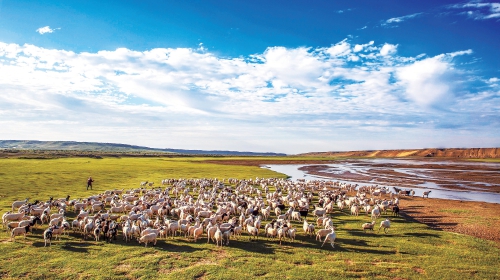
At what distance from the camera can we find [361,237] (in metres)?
16.3

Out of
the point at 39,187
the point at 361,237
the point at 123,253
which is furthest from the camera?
the point at 39,187

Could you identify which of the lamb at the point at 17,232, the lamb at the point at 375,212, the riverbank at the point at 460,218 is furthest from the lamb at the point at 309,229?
the lamb at the point at 17,232

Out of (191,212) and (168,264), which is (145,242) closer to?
(168,264)

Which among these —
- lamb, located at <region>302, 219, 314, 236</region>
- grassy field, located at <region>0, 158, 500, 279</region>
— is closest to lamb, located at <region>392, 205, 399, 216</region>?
grassy field, located at <region>0, 158, 500, 279</region>

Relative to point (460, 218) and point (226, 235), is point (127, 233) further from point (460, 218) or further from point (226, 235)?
point (460, 218)

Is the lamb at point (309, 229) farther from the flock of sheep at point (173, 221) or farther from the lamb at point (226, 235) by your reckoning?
the lamb at point (226, 235)

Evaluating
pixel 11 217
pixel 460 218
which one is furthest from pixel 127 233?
pixel 460 218

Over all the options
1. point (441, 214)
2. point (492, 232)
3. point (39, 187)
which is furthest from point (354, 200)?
point (39, 187)

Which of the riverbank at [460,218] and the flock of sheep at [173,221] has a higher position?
the flock of sheep at [173,221]

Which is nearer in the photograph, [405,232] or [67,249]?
[67,249]

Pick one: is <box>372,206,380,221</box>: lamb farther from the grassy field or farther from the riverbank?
the grassy field

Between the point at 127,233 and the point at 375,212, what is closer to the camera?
the point at 127,233

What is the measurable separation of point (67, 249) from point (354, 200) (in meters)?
21.9

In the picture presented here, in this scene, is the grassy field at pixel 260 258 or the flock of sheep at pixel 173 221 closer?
the grassy field at pixel 260 258
